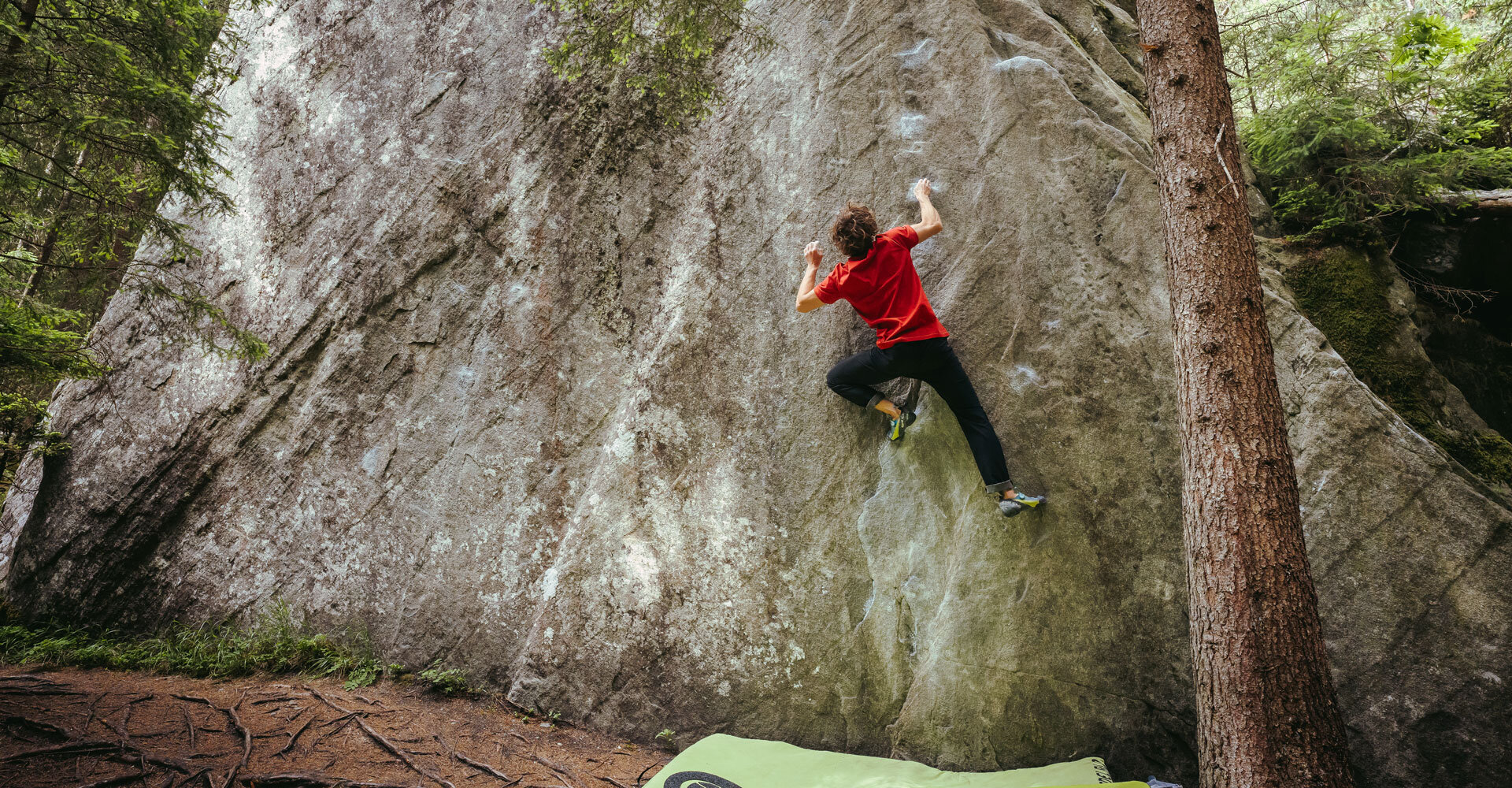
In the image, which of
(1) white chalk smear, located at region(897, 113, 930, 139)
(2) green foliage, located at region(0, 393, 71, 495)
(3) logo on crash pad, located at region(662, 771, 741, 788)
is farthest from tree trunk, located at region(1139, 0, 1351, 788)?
(2) green foliage, located at region(0, 393, 71, 495)

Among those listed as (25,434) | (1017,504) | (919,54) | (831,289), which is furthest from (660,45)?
(25,434)

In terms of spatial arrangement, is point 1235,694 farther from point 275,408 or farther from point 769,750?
point 275,408

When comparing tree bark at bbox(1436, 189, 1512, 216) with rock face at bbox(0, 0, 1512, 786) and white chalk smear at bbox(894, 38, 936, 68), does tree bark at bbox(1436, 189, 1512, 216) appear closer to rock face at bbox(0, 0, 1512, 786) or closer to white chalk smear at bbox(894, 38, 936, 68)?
rock face at bbox(0, 0, 1512, 786)

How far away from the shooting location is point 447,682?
6.31 meters

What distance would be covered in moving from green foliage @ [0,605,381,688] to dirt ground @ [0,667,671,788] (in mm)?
226

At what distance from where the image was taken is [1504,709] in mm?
4066

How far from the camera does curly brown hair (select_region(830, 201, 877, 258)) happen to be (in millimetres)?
5012

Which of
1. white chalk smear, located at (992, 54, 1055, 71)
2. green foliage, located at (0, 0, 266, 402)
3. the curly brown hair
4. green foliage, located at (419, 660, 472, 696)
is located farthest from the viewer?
green foliage, located at (419, 660, 472, 696)

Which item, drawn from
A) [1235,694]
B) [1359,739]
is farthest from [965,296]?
[1359,739]

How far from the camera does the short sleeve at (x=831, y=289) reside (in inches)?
203

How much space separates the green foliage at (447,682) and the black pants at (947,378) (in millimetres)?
4619

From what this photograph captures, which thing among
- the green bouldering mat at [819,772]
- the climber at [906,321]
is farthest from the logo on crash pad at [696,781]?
the climber at [906,321]

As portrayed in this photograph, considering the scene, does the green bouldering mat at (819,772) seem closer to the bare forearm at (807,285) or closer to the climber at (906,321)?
the climber at (906,321)

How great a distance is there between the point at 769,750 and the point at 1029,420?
10.7ft
